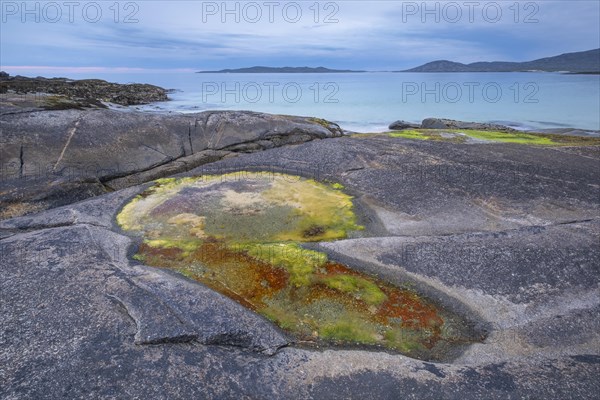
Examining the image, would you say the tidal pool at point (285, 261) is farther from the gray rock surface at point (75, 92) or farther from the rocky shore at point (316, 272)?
the gray rock surface at point (75, 92)

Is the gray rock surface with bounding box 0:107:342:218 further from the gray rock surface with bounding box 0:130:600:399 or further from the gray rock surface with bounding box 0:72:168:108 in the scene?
the gray rock surface with bounding box 0:130:600:399

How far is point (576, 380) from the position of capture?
20.9 ft

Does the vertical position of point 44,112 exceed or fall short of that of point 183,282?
it exceeds it

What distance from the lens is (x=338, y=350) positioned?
688 centimetres

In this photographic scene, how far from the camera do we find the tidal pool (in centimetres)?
749

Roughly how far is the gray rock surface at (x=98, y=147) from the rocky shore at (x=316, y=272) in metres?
0.09

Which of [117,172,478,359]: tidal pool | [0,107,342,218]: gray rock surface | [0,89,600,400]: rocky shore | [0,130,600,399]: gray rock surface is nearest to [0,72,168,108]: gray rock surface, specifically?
[0,107,342,218]: gray rock surface

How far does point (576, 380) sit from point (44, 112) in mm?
19547

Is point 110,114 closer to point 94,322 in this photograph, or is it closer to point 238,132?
point 238,132

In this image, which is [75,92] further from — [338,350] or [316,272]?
[338,350]

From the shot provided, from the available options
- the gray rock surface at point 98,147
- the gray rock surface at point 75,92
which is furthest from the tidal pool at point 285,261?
the gray rock surface at point 75,92

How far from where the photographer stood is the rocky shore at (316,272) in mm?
6140

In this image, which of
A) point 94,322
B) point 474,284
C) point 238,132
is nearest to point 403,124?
point 238,132

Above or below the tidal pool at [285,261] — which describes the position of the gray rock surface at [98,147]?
above
